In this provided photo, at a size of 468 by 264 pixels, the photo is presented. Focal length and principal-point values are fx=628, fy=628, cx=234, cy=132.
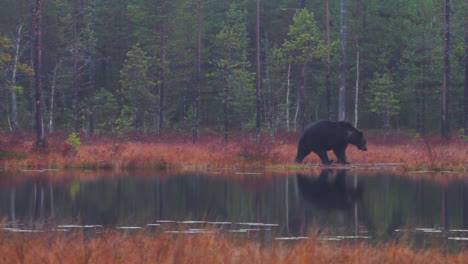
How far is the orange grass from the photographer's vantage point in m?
6.98

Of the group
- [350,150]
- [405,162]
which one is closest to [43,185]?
[405,162]

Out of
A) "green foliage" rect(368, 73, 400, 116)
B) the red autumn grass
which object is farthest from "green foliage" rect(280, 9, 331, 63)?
the red autumn grass

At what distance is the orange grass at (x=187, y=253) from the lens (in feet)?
22.9

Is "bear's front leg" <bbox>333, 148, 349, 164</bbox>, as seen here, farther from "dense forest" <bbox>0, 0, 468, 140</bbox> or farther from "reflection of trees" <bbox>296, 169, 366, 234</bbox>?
"dense forest" <bbox>0, 0, 468, 140</bbox>

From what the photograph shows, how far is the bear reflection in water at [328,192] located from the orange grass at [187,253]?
547cm

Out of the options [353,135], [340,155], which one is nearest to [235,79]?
[353,135]

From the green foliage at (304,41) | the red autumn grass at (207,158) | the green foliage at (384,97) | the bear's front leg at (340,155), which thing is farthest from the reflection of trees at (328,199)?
the green foliage at (384,97)

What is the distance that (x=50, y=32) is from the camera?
57.5 meters

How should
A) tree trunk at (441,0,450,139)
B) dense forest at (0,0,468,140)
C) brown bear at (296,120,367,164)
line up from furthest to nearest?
dense forest at (0,0,468,140)
tree trunk at (441,0,450,139)
brown bear at (296,120,367,164)

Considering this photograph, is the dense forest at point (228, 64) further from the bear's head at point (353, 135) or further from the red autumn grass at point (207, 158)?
the bear's head at point (353, 135)

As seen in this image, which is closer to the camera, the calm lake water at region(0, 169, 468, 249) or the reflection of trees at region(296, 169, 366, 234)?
the calm lake water at region(0, 169, 468, 249)

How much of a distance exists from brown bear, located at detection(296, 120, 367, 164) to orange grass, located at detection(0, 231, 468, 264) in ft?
48.4

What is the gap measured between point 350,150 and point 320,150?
5.63 m

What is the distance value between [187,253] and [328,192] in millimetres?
8916
